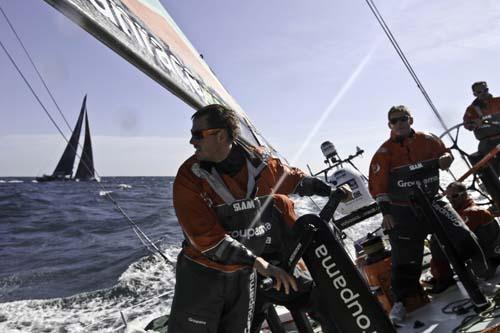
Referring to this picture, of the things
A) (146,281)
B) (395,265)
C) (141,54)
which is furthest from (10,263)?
(141,54)

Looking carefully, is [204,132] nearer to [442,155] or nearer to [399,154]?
[399,154]

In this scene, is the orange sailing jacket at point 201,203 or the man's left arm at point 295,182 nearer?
the orange sailing jacket at point 201,203

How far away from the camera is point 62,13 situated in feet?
4.33

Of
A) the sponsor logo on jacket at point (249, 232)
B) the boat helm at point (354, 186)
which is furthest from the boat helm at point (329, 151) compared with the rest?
the sponsor logo on jacket at point (249, 232)

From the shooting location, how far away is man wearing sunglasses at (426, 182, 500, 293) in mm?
3865

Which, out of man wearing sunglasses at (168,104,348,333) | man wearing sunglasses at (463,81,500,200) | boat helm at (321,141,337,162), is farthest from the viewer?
boat helm at (321,141,337,162)

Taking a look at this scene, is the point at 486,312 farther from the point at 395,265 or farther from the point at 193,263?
the point at 193,263

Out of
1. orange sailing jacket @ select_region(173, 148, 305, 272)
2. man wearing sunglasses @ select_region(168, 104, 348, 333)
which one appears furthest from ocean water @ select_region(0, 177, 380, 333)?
orange sailing jacket @ select_region(173, 148, 305, 272)

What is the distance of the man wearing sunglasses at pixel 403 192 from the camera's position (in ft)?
12.0

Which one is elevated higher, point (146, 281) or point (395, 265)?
point (146, 281)

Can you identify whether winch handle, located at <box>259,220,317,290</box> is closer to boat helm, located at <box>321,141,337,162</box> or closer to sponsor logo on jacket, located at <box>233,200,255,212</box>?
sponsor logo on jacket, located at <box>233,200,255,212</box>

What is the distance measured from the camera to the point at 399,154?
3.78 m

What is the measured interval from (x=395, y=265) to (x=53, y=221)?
740 inches

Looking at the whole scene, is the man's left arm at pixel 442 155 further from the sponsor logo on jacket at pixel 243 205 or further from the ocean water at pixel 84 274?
the sponsor logo on jacket at pixel 243 205
